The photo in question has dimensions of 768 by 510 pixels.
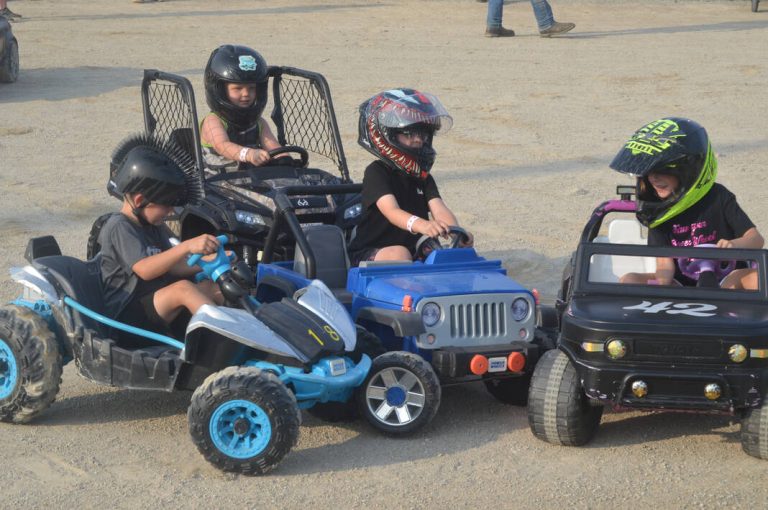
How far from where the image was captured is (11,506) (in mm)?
5434

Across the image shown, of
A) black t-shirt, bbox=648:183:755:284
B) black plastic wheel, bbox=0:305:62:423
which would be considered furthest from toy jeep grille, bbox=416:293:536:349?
black plastic wheel, bbox=0:305:62:423

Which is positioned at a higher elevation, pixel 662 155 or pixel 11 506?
pixel 662 155

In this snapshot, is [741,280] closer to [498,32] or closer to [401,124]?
[401,124]

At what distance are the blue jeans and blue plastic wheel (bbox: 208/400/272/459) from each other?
1525cm

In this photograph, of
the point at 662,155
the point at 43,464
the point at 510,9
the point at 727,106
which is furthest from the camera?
the point at 510,9

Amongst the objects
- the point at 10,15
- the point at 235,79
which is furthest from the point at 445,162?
the point at 10,15

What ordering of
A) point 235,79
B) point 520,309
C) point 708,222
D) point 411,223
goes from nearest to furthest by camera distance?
point 520,309, point 708,222, point 411,223, point 235,79

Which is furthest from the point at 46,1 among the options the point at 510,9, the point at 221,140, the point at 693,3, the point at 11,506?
the point at 11,506

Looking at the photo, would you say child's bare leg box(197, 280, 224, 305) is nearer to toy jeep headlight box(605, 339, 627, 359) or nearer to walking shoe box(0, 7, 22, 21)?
toy jeep headlight box(605, 339, 627, 359)

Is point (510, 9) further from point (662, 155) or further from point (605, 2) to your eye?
point (662, 155)

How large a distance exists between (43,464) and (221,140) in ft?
11.0

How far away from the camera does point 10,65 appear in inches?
672

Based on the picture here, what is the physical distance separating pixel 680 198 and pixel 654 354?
117 cm

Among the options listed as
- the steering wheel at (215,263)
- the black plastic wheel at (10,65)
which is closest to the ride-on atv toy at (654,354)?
the steering wheel at (215,263)
